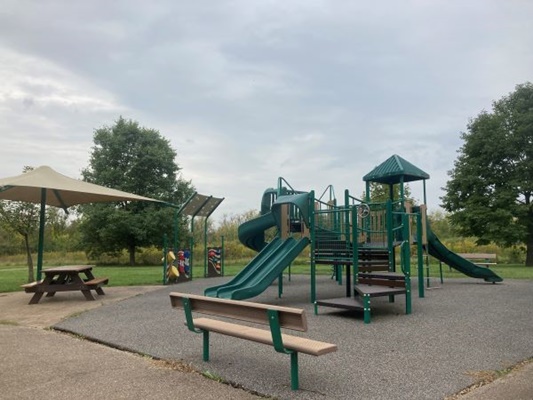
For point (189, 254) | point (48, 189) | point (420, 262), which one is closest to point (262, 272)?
point (420, 262)

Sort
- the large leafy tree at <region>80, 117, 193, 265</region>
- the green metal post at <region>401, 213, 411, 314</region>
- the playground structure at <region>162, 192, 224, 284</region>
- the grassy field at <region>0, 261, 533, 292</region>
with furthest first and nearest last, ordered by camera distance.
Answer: the large leafy tree at <region>80, 117, 193, 265</region>
the grassy field at <region>0, 261, 533, 292</region>
the playground structure at <region>162, 192, 224, 284</region>
the green metal post at <region>401, 213, 411, 314</region>

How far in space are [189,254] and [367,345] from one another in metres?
10.6

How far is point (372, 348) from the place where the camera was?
5.43 metres

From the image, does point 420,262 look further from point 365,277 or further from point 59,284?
point 59,284

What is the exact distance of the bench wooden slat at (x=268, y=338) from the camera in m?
3.71

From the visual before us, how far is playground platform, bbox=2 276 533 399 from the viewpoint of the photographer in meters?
3.98

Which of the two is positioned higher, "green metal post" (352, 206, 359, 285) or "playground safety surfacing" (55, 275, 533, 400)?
"green metal post" (352, 206, 359, 285)

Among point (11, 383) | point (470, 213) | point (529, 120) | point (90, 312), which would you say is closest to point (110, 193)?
point (90, 312)

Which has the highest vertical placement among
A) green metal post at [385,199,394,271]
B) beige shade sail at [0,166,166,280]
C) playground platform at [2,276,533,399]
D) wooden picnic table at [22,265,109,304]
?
beige shade sail at [0,166,166,280]

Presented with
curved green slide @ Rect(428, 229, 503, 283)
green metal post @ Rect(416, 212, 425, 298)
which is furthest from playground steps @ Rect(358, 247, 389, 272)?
curved green slide @ Rect(428, 229, 503, 283)

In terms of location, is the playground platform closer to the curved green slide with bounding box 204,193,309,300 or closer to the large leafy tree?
the curved green slide with bounding box 204,193,309,300

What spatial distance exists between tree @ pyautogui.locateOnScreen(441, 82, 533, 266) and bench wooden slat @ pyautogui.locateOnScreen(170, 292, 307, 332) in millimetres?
21824

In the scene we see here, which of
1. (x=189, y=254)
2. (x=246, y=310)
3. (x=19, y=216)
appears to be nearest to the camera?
(x=246, y=310)

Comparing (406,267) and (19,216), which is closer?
(406,267)
